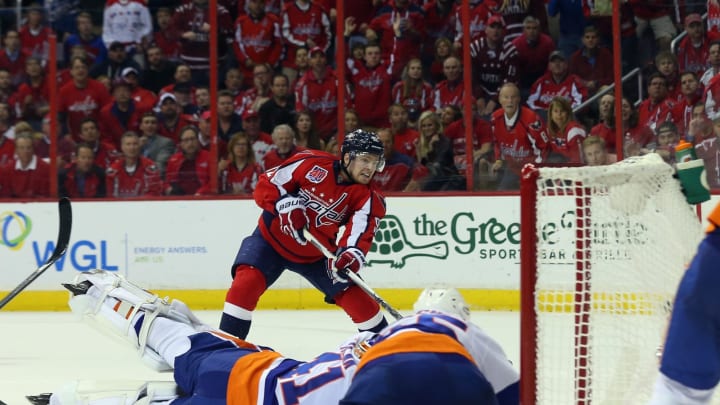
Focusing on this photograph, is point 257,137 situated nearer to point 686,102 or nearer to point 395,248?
point 395,248

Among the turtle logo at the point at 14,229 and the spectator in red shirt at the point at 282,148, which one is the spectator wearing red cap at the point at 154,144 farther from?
the turtle logo at the point at 14,229

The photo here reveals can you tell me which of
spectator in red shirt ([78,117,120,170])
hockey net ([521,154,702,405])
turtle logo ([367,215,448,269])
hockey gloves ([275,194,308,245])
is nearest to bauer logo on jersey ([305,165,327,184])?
hockey gloves ([275,194,308,245])

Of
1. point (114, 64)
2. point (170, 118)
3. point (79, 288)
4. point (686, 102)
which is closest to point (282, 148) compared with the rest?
point (170, 118)

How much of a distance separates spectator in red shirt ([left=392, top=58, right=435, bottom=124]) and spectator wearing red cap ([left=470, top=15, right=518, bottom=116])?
325mm

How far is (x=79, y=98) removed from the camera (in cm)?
745

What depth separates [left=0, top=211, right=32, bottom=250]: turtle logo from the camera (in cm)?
710

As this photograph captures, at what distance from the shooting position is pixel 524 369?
2.78 meters

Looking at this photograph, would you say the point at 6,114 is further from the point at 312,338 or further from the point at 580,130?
the point at 580,130

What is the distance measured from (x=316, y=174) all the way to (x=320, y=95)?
8.98 ft

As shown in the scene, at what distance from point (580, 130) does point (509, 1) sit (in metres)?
0.98

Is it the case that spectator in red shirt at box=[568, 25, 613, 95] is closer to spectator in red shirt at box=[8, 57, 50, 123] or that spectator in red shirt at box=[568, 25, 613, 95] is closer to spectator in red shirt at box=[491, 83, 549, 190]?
spectator in red shirt at box=[491, 83, 549, 190]

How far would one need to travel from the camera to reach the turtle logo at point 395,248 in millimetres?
6797

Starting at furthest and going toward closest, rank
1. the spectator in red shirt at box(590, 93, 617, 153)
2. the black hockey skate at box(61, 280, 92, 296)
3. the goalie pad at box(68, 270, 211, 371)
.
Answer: the spectator in red shirt at box(590, 93, 617, 153) → the black hockey skate at box(61, 280, 92, 296) → the goalie pad at box(68, 270, 211, 371)

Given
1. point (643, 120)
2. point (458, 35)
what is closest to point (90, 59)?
point (458, 35)
